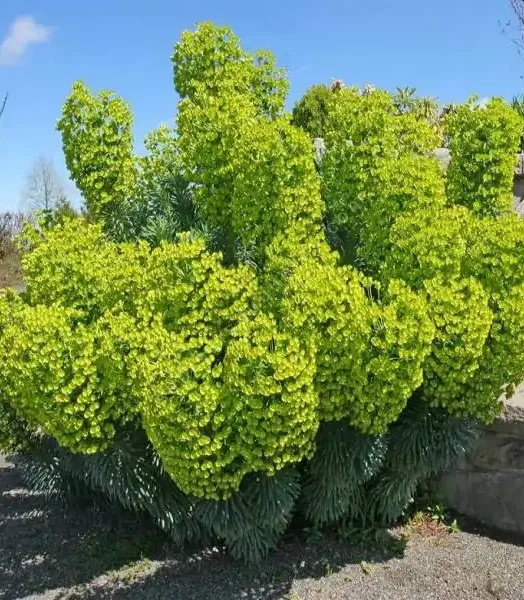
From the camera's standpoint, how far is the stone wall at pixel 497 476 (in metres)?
4.98

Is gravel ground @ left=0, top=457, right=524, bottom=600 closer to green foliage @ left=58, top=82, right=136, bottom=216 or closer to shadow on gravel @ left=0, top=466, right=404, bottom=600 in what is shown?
shadow on gravel @ left=0, top=466, right=404, bottom=600

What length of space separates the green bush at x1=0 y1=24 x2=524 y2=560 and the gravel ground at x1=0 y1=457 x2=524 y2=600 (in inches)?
8.2

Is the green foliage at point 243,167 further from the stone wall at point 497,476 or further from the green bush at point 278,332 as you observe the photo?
the stone wall at point 497,476

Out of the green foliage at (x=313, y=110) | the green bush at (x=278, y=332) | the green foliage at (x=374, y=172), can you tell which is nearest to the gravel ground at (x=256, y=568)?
→ the green bush at (x=278, y=332)

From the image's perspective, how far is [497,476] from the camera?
511 centimetres

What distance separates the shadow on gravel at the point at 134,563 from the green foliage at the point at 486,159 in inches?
96.8

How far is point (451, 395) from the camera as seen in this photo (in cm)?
398

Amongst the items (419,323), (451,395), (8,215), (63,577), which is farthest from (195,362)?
(8,215)

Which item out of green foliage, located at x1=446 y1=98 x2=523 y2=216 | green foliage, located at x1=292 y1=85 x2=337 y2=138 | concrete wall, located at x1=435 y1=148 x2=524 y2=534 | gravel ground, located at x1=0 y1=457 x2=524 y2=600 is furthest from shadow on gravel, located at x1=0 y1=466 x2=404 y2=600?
green foliage, located at x1=292 y1=85 x2=337 y2=138

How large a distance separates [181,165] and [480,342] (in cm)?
302

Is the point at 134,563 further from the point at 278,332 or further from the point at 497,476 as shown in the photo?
the point at 497,476

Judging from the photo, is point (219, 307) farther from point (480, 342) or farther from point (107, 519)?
point (107, 519)

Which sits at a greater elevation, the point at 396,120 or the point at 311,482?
the point at 396,120

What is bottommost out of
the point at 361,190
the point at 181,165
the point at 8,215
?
the point at 361,190
